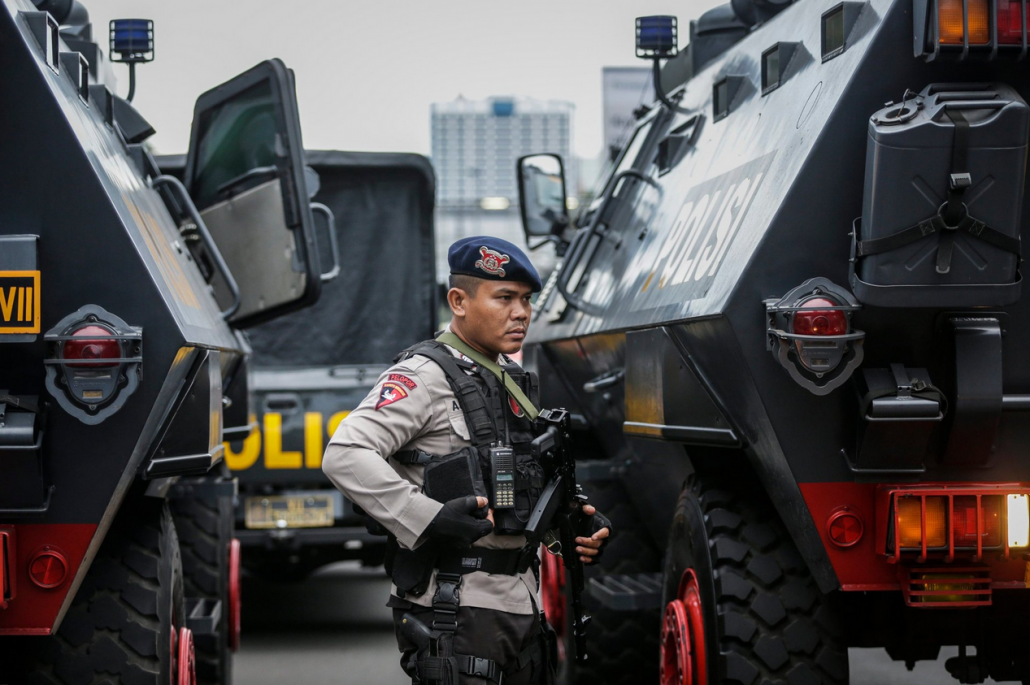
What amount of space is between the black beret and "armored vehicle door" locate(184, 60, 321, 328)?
9.45ft

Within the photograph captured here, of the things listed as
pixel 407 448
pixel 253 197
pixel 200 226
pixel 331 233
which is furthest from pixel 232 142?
pixel 407 448

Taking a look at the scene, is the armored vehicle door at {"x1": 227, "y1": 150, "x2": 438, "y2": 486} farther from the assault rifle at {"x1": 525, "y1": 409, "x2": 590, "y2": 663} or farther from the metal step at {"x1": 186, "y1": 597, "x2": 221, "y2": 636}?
the assault rifle at {"x1": 525, "y1": 409, "x2": 590, "y2": 663}

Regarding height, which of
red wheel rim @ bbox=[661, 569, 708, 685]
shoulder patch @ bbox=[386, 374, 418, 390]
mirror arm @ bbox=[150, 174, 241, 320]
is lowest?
red wheel rim @ bbox=[661, 569, 708, 685]

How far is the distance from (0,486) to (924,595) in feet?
8.32

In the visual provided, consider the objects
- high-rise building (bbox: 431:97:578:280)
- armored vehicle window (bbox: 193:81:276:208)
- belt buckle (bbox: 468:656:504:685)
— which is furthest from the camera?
high-rise building (bbox: 431:97:578:280)

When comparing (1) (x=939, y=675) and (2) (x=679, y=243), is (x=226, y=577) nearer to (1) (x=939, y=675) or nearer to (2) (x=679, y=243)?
(2) (x=679, y=243)

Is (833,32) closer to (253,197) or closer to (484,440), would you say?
(484,440)

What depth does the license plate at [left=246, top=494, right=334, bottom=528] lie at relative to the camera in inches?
328

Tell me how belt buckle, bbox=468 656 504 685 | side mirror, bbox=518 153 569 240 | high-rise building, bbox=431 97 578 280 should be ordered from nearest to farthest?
A: belt buckle, bbox=468 656 504 685 → side mirror, bbox=518 153 569 240 → high-rise building, bbox=431 97 578 280

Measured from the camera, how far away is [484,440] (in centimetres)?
359

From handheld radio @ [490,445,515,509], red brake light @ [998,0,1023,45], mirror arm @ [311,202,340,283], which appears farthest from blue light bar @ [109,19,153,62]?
red brake light @ [998,0,1023,45]

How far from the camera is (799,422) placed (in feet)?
12.1

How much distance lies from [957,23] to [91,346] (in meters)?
2.50

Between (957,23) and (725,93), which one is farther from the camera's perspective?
(725,93)
